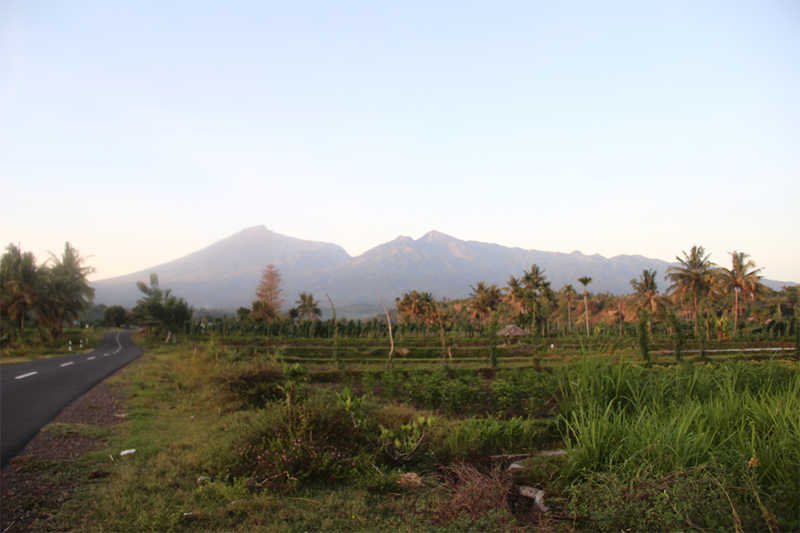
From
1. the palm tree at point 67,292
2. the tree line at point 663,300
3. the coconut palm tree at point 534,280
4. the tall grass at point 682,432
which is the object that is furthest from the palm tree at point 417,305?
the tall grass at point 682,432

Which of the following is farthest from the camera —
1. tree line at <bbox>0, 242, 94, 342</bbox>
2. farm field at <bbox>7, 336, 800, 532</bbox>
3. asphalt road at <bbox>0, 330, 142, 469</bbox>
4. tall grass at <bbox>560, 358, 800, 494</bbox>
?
tree line at <bbox>0, 242, 94, 342</bbox>

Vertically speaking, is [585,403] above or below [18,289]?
below

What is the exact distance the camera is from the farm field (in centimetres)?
254

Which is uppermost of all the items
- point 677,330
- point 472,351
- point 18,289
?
point 18,289

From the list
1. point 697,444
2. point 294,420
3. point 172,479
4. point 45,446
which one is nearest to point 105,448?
point 45,446

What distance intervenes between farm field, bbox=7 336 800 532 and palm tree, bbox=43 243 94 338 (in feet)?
89.5

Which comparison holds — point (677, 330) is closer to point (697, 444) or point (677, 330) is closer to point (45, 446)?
point (697, 444)

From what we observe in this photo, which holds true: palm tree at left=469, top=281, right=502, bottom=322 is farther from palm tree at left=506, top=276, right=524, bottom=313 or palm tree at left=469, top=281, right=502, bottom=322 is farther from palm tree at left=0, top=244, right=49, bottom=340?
palm tree at left=0, top=244, right=49, bottom=340

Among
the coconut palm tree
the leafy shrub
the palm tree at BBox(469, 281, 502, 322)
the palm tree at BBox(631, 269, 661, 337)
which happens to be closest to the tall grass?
the leafy shrub

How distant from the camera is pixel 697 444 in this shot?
3221 millimetres

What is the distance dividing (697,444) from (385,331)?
133ft

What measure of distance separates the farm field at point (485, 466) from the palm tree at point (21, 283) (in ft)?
83.2

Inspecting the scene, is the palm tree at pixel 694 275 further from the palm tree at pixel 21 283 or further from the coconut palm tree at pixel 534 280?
the palm tree at pixel 21 283

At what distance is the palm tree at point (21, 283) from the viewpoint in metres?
24.9
